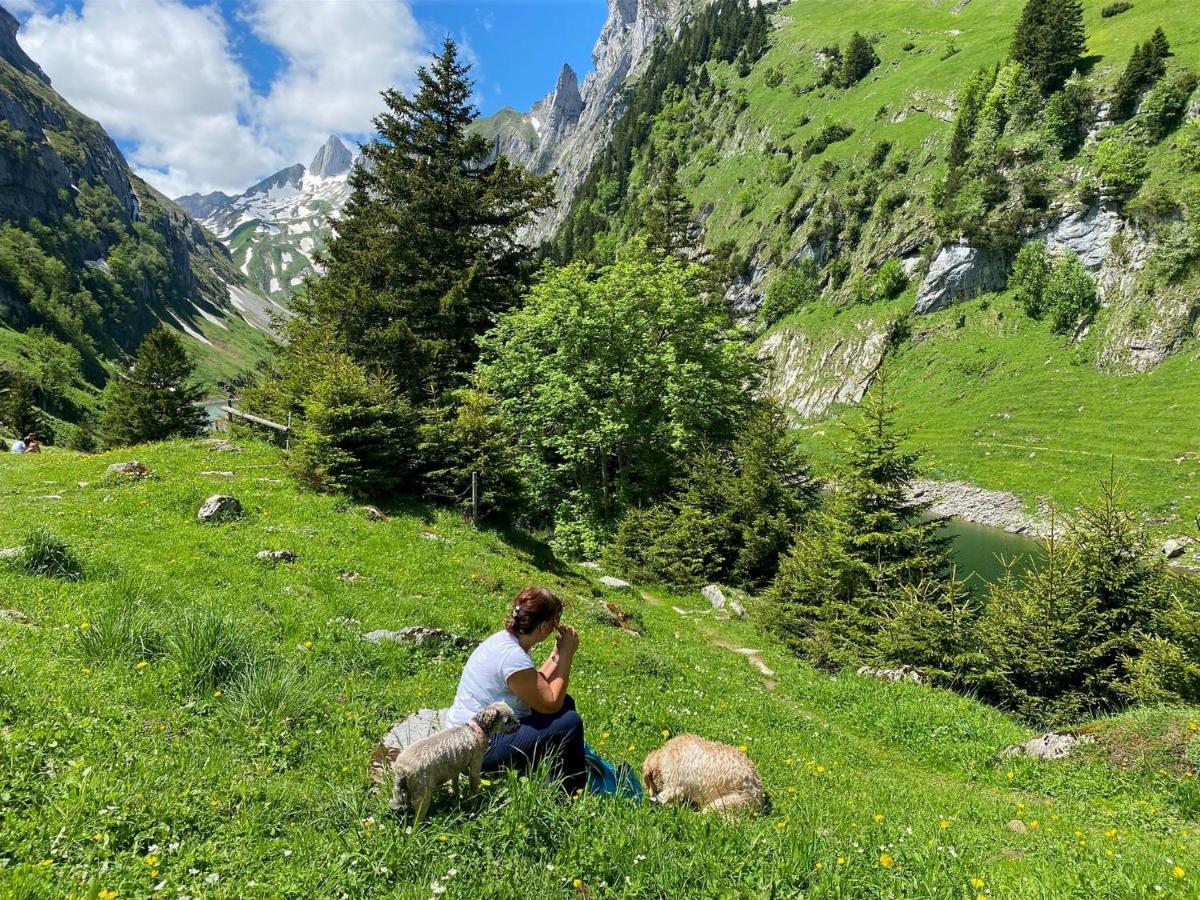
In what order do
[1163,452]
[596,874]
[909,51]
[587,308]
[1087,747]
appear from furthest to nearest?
[909,51] < [1163,452] < [587,308] < [1087,747] < [596,874]

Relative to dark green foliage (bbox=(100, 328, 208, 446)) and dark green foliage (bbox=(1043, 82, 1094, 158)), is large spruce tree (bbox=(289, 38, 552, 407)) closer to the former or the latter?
dark green foliage (bbox=(100, 328, 208, 446))

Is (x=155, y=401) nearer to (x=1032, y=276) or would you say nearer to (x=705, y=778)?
(x=705, y=778)

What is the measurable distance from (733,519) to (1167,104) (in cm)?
6976

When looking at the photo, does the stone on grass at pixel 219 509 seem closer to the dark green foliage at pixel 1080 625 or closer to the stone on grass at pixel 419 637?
the stone on grass at pixel 419 637

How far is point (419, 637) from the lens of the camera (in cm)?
982

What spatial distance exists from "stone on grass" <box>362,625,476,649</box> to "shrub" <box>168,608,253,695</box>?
9.48 feet

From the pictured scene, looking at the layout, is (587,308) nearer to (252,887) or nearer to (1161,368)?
(252,887)

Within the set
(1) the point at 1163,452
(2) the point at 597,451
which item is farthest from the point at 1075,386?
(2) the point at 597,451

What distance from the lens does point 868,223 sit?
86688mm

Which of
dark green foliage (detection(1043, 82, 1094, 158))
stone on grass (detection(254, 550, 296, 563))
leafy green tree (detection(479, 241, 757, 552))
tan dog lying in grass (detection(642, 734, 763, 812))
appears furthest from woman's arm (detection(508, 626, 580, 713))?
dark green foliage (detection(1043, 82, 1094, 158))

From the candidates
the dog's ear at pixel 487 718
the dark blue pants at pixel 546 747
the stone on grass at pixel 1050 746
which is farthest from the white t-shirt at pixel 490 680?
the stone on grass at pixel 1050 746

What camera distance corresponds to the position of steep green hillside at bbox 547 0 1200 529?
48.4 meters

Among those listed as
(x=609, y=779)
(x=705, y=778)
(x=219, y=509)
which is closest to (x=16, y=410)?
(x=219, y=509)

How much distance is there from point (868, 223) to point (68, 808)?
101 metres
